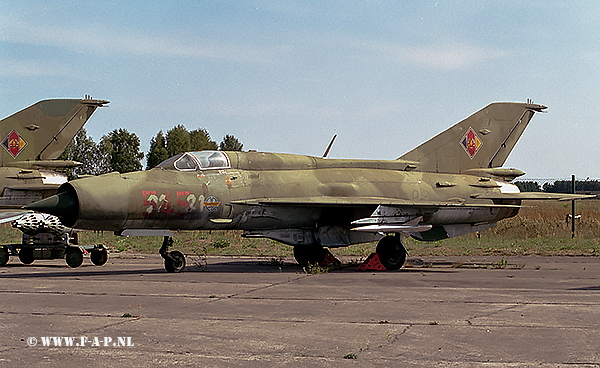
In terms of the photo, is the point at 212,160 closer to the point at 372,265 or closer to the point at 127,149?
the point at 372,265

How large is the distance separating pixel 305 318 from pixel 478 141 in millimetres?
13615

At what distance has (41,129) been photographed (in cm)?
2206

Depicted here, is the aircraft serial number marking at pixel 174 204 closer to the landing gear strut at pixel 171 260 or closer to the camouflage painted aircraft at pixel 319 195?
the camouflage painted aircraft at pixel 319 195

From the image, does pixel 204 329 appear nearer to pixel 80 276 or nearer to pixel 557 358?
pixel 557 358

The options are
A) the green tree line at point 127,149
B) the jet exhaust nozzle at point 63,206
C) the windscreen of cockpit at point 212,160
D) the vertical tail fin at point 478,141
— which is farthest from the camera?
the green tree line at point 127,149

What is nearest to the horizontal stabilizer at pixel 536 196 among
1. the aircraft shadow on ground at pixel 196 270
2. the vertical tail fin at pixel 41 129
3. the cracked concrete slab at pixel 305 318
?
the aircraft shadow on ground at pixel 196 270

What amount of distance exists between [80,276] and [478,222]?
36.5 feet

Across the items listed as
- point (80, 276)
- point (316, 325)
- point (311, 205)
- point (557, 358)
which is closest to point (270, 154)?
point (311, 205)

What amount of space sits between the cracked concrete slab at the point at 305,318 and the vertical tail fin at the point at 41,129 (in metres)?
8.55

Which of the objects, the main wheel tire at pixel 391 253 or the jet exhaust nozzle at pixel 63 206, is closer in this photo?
the jet exhaust nozzle at pixel 63 206

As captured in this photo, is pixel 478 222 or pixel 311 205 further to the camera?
pixel 478 222

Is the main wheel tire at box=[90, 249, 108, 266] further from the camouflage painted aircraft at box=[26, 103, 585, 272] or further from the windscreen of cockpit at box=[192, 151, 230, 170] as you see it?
the windscreen of cockpit at box=[192, 151, 230, 170]

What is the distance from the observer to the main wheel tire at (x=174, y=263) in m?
14.8

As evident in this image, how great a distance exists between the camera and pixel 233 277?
1360 centimetres
